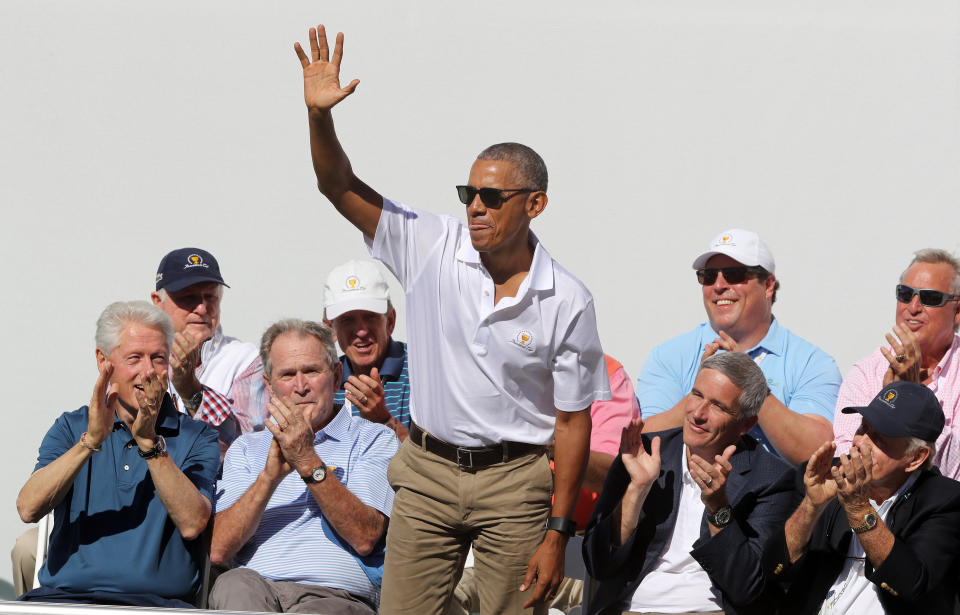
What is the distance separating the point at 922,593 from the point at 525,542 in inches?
39.6

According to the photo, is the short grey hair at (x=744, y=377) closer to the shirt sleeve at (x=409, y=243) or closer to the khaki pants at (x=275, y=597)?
the shirt sleeve at (x=409, y=243)

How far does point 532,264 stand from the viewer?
287 centimetres

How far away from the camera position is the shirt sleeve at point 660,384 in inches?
160

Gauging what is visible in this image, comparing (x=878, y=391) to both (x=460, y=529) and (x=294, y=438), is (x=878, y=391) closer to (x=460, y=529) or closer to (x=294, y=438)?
(x=460, y=529)

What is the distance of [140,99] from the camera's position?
515cm

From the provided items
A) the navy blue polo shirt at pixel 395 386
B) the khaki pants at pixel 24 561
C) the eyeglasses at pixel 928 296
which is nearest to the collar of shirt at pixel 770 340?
the eyeglasses at pixel 928 296

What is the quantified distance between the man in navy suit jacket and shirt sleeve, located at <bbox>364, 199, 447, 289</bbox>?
74 centimetres

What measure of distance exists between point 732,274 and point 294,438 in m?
1.77

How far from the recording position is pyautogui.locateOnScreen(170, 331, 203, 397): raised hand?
12.9ft

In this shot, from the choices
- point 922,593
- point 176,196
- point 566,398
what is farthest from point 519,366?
point 176,196

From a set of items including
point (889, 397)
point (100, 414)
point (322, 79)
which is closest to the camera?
point (322, 79)

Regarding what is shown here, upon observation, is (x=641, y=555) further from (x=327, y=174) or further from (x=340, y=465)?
(x=327, y=174)

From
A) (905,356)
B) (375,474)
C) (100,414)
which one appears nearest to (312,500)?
(375,474)

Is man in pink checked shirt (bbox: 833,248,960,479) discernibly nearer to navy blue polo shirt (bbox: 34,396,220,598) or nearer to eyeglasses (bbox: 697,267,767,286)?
eyeglasses (bbox: 697,267,767,286)
